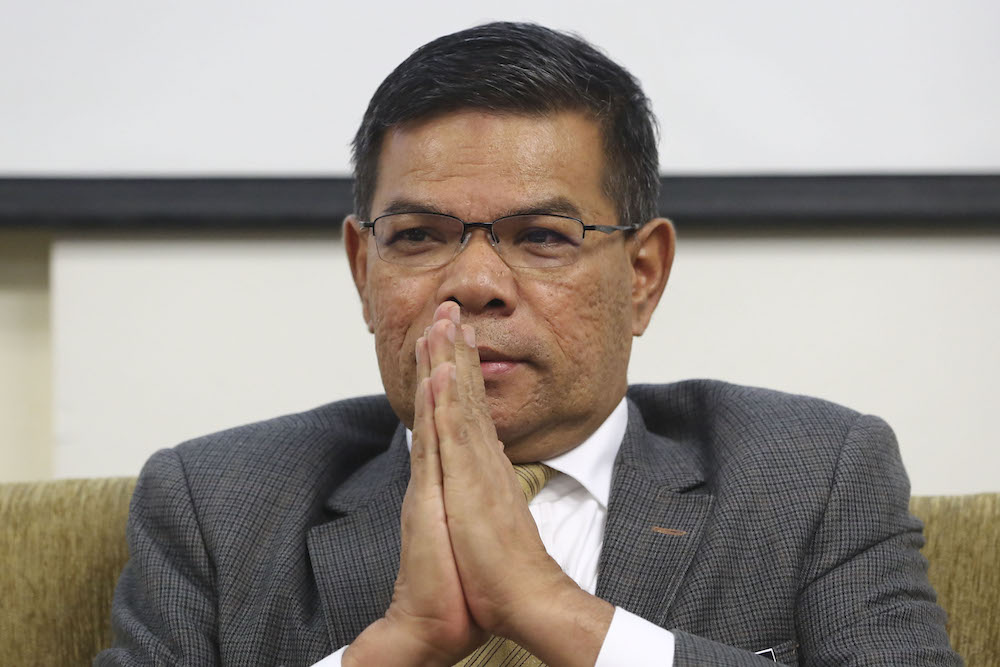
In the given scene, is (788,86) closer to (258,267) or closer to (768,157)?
(768,157)

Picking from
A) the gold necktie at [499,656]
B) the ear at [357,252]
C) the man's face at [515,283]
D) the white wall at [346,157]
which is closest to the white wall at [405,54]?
the white wall at [346,157]

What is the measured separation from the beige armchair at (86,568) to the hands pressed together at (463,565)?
64cm

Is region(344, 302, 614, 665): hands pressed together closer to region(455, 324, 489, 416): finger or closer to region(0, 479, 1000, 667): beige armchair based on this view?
region(455, 324, 489, 416): finger

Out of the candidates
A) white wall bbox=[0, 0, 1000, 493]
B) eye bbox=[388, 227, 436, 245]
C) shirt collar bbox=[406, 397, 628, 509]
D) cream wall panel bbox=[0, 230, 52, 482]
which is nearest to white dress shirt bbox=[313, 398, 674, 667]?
shirt collar bbox=[406, 397, 628, 509]

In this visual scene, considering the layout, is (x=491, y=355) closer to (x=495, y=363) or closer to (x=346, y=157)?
(x=495, y=363)

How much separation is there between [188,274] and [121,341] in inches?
7.5

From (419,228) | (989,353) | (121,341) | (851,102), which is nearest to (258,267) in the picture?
(121,341)

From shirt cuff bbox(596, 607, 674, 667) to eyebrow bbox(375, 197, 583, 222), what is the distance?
568 millimetres

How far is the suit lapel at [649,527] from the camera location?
5.04 feet

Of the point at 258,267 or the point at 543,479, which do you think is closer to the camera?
the point at 543,479

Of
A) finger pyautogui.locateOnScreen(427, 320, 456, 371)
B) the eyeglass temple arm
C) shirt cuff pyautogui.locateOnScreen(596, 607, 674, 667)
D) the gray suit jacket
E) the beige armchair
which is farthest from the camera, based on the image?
the beige armchair

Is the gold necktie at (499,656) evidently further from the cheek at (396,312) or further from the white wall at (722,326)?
the white wall at (722,326)

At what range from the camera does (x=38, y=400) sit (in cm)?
237

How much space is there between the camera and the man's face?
1556mm
